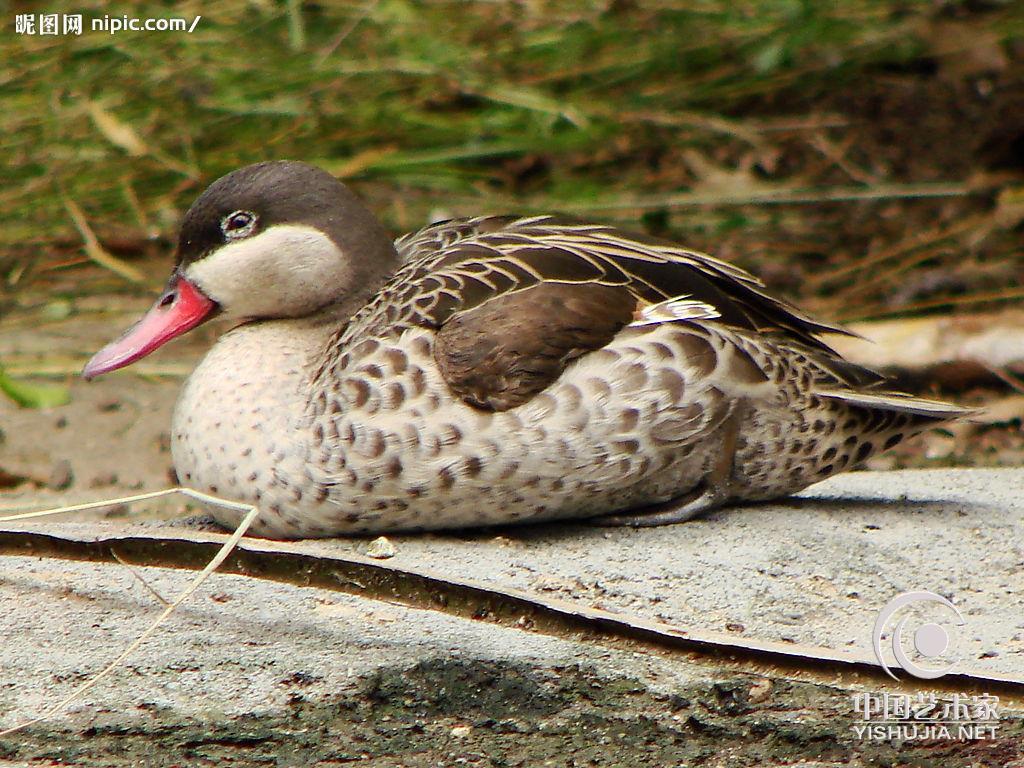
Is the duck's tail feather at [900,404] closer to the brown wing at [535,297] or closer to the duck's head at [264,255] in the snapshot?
the brown wing at [535,297]

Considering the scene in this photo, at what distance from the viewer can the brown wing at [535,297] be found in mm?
2682

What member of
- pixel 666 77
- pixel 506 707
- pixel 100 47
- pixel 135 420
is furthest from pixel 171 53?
pixel 506 707

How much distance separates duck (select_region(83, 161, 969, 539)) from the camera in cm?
268

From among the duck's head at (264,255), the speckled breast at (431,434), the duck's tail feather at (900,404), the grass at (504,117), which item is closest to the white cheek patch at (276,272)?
the duck's head at (264,255)

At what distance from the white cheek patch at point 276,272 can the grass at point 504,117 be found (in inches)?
80.0

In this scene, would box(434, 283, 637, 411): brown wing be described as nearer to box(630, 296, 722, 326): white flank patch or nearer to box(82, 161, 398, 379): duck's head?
box(630, 296, 722, 326): white flank patch

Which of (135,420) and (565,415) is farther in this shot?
(135,420)

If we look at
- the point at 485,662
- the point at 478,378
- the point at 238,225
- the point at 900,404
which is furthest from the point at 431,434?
the point at 900,404

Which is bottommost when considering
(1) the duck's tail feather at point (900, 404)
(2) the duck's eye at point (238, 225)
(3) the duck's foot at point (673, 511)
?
(3) the duck's foot at point (673, 511)

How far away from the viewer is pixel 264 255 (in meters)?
2.90

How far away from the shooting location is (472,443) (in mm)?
2658

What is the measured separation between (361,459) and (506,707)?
0.61 m

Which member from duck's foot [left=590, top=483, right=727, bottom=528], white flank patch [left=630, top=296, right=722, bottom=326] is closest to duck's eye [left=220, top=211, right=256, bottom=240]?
white flank patch [left=630, top=296, right=722, bottom=326]

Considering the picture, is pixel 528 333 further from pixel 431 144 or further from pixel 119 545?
pixel 431 144
